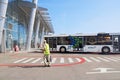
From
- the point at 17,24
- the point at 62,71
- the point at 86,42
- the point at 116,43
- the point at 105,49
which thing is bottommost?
the point at 62,71

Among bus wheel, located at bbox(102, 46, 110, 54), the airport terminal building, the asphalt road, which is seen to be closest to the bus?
bus wheel, located at bbox(102, 46, 110, 54)

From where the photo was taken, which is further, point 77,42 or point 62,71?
point 77,42

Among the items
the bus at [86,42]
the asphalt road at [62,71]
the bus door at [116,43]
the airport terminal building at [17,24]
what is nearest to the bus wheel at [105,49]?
the bus at [86,42]

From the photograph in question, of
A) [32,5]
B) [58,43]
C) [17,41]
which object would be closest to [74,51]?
[58,43]

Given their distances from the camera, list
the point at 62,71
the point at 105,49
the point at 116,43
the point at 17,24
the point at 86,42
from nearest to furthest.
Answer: the point at 62,71 → the point at 116,43 → the point at 105,49 → the point at 86,42 → the point at 17,24

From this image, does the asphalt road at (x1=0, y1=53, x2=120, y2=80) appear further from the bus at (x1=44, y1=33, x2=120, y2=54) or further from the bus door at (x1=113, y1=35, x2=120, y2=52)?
the bus at (x1=44, y1=33, x2=120, y2=54)

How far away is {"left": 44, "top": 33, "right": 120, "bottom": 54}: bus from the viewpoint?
4200 centimetres

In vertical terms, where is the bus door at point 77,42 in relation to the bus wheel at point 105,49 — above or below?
above

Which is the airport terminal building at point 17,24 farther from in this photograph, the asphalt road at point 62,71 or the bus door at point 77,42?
the asphalt road at point 62,71

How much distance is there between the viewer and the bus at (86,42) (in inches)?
1654

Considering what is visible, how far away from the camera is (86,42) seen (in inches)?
1699

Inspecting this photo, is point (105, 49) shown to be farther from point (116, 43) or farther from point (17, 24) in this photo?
point (17, 24)

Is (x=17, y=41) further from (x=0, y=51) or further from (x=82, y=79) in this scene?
(x=82, y=79)

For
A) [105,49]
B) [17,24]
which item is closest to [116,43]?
[105,49]
